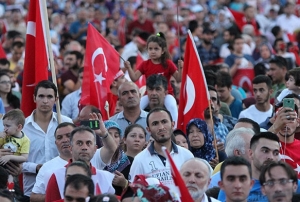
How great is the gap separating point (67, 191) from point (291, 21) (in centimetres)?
1774

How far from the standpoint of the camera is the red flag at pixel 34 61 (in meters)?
14.0

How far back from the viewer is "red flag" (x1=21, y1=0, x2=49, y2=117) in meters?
14.0

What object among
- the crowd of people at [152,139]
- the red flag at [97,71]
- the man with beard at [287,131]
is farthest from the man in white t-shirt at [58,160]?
the red flag at [97,71]

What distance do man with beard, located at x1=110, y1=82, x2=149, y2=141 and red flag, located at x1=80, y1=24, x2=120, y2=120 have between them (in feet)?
2.27

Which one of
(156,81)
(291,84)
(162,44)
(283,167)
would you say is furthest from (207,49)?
(283,167)

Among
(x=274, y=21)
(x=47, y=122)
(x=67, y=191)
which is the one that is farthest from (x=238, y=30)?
(x=67, y=191)

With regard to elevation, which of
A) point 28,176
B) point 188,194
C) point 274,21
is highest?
point 274,21

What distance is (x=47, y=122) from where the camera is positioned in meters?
13.3

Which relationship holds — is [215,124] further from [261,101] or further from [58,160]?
[58,160]

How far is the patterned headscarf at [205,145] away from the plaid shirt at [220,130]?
0.86 m

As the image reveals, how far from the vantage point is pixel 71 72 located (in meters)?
18.9

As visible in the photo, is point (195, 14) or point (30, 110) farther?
point (195, 14)

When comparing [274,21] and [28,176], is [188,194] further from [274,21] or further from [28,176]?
[274,21]

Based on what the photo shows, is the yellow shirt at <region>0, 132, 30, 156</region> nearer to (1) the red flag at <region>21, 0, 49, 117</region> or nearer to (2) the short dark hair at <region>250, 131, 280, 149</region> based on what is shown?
(1) the red flag at <region>21, 0, 49, 117</region>
